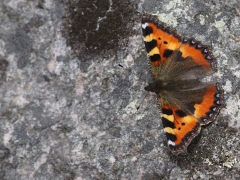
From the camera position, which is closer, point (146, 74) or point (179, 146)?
point (179, 146)

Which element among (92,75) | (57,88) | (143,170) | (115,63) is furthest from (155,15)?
(143,170)

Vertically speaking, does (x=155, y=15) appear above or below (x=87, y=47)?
above

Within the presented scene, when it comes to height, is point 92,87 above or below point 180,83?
below

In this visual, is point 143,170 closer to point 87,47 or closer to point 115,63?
point 115,63

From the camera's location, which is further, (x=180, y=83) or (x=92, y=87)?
(x=92, y=87)

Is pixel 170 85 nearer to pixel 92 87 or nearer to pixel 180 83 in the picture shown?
pixel 180 83

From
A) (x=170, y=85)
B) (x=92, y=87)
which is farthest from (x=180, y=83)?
(x=92, y=87)

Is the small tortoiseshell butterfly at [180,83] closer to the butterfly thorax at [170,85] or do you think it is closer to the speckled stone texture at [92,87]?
the butterfly thorax at [170,85]
